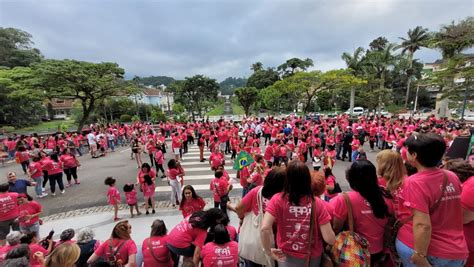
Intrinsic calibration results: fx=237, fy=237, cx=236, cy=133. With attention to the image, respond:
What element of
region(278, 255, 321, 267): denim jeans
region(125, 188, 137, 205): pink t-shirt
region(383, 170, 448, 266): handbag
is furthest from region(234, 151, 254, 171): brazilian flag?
region(383, 170, 448, 266): handbag

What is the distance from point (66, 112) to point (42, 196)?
201 ft

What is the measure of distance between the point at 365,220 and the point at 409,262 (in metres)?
0.46

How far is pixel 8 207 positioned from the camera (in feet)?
16.0

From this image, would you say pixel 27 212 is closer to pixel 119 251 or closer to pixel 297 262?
pixel 119 251

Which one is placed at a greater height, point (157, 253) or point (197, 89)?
point (197, 89)

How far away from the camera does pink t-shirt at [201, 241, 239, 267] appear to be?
9.03ft

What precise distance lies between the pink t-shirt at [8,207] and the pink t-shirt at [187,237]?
405 centimetres

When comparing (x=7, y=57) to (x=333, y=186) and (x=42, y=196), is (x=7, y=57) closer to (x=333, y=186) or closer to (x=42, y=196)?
(x=42, y=196)

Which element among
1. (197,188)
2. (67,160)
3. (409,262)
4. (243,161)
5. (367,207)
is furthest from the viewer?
(67,160)

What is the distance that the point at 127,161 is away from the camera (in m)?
14.0

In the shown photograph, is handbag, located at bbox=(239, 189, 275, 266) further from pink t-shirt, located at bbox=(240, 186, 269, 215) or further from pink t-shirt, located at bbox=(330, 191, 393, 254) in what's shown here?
pink t-shirt, located at bbox=(330, 191, 393, 254)

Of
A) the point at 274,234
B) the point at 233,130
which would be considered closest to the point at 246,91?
the point at 233,130

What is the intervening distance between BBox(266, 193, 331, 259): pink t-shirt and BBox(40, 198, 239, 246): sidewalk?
13.4 ft

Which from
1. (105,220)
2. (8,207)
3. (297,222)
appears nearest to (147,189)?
(105,220)
